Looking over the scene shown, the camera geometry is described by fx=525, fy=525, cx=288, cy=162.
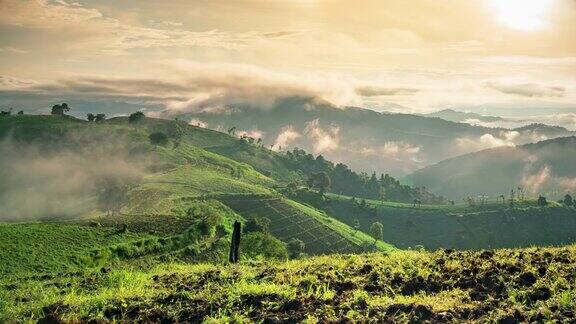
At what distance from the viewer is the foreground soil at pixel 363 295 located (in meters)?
13.3

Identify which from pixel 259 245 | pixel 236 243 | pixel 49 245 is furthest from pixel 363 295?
pixel 259 245

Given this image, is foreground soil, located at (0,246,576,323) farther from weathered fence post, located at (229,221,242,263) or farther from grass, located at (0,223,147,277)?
grass, located at (0,223,147,277)

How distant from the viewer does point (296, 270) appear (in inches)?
840

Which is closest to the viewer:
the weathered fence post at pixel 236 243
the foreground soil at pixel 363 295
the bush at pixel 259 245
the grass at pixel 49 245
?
the foreground soil at pixel 363 295

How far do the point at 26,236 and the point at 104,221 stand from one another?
1970cm

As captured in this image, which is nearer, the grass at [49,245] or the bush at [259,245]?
the grass at [49,245]

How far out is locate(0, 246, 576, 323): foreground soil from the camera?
13305 millimetres

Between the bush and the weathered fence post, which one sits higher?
the weathered fence post

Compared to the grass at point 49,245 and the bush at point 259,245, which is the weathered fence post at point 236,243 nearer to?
the grass at point 49,245

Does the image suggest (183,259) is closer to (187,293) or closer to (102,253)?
(102,253)

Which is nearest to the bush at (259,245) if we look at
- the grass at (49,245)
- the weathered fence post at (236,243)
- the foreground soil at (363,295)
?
the grass at (49,245)

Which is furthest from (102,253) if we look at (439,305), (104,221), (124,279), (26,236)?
(439,305)

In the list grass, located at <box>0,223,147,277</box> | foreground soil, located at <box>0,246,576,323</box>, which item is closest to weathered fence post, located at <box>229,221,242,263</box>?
foreground soil, located at <box>0,246,576,323</box>

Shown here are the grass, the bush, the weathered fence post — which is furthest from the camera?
the bush
